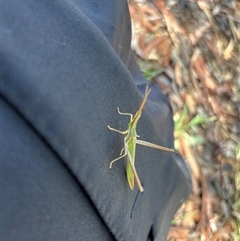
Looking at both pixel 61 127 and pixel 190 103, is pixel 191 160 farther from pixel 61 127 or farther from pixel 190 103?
pixel 61 127

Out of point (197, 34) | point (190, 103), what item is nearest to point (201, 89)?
point (190, 103)

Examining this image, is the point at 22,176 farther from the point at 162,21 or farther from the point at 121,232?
the point at 162,21

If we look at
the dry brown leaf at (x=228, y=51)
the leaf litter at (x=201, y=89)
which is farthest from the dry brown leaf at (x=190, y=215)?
the dry brown leaf at (x=228, y=51)

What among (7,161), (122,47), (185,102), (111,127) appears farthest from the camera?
(185,102)

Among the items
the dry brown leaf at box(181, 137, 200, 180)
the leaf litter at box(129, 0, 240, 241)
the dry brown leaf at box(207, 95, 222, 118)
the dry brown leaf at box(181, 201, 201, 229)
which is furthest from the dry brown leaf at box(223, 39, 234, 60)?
the dry brown leaf at box(181, 201, 201, 229)

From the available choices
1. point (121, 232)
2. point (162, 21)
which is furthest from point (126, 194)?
point (162, 21)

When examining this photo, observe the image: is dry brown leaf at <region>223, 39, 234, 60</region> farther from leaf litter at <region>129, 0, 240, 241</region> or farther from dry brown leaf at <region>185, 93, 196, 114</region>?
dry brown leaf at <region>185, 93, 196, 114</region>
